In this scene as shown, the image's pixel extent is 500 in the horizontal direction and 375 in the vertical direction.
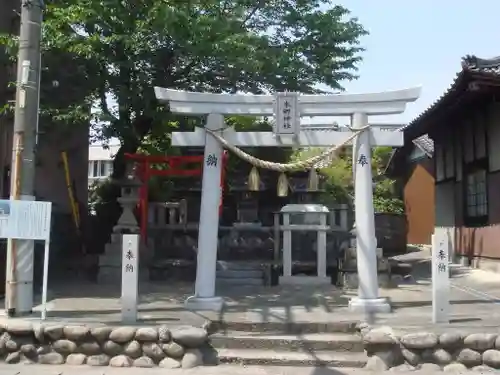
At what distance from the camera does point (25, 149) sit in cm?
922

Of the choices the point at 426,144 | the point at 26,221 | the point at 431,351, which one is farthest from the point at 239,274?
the point at 426,144

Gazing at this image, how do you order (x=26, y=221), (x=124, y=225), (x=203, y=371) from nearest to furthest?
(x=203, y=371) → (x=26, y=221) → (x=124, y=225)

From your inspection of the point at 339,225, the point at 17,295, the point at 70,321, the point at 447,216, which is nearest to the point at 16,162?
the point at 17,295

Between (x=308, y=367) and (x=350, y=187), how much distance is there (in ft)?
52.1

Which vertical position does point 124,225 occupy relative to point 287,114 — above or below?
below

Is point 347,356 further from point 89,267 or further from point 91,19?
point 89,267

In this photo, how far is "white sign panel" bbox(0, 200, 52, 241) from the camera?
8.71 m

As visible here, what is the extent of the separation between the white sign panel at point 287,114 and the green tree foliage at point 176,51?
299cm

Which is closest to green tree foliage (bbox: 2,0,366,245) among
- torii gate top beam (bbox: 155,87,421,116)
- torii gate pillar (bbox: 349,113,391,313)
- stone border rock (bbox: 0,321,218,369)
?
torii gate top beam (bbox: 155,87,421,116)

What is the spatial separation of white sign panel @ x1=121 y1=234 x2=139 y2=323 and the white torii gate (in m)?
1.70

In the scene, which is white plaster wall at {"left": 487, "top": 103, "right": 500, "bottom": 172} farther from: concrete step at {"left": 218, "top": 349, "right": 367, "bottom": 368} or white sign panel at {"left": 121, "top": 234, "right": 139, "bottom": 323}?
white sign panel at {"left": 121, "top": 234, "right": 139, "bottom": 323}

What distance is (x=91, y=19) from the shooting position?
12156mm

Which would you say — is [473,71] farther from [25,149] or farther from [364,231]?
[25,149]

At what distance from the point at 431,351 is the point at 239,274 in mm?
7669
